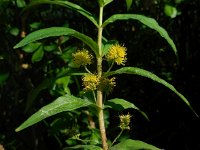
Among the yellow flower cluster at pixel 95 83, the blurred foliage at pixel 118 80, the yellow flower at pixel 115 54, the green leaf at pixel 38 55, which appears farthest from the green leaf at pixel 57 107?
the green leaf at pixel 38 55

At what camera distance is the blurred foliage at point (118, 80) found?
86.8 inches

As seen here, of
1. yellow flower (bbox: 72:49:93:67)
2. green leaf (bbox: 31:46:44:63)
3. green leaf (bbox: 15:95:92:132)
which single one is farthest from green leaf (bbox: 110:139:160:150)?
green leaf (bbox: 31:46:44:63)

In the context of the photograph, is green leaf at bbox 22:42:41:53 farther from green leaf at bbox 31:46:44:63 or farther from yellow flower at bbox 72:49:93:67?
yellow flower at bbox 72:49:93:67

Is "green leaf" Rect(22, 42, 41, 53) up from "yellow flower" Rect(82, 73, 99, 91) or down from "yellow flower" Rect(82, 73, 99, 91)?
up

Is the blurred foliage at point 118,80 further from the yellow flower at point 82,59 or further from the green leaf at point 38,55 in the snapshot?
the yellow flower at point 82,59

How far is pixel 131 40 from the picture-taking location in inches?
112

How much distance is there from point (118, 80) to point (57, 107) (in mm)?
1614

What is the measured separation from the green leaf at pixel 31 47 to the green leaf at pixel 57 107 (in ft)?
2.85

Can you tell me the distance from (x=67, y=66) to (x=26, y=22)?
581 millimetres

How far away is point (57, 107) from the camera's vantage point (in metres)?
1.24

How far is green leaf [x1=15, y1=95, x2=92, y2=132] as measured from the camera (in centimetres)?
119

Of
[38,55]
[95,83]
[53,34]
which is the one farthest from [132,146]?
[38,55]

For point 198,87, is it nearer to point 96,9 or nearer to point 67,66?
point 96,9

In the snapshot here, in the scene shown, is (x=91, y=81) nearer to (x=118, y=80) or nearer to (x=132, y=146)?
(x=132, y=146)
